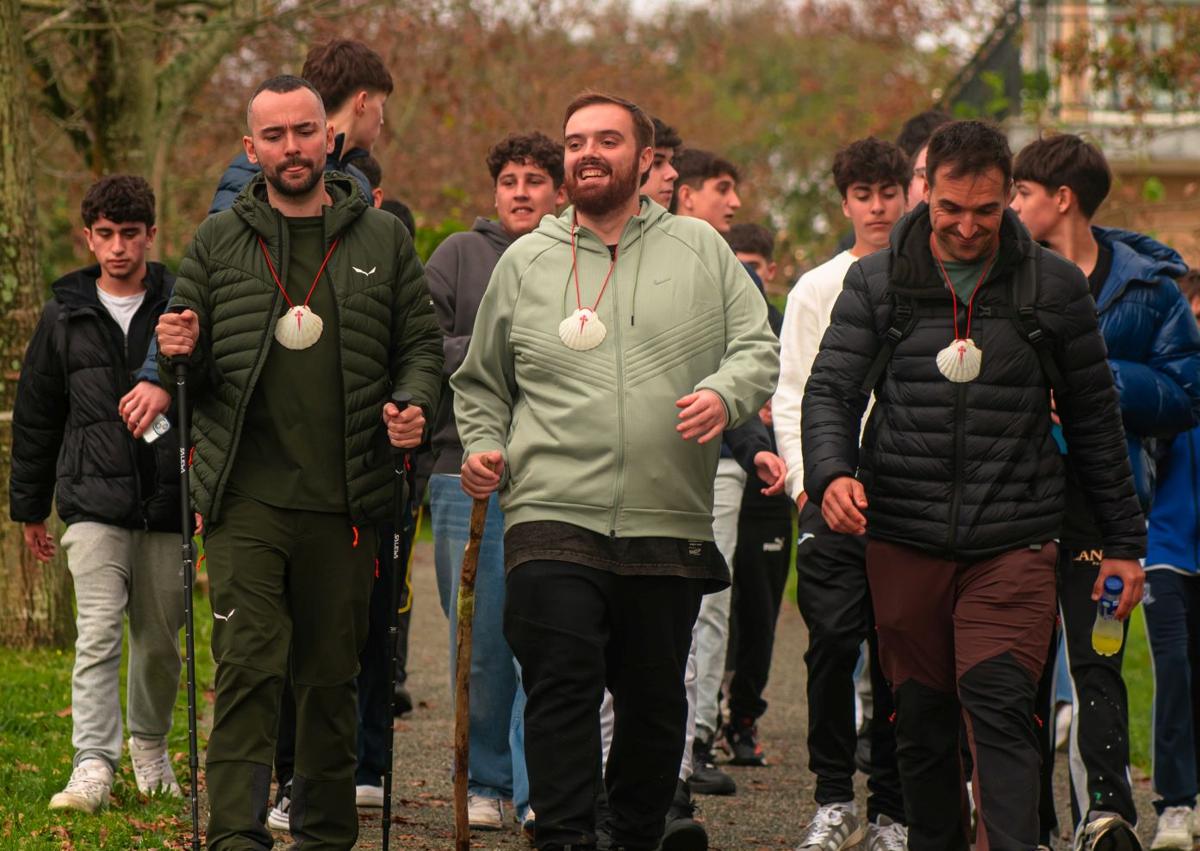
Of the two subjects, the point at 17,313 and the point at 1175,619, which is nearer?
the point at 1175,619

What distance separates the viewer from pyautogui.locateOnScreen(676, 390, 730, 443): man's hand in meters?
5.47

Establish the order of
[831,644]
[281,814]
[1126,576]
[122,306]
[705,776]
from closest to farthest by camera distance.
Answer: [1126,576]
[831,644]
[281,814]
[122,306]
[705,776]

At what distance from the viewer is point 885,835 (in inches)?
263

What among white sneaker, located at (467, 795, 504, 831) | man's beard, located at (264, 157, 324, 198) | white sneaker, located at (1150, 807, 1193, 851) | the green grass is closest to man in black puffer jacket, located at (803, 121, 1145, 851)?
white sneaker, located at (1150, 807, 1193, 851)

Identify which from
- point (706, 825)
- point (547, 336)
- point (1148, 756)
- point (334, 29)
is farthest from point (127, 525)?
point (334, 29)

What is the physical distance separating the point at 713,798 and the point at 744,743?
1043mm

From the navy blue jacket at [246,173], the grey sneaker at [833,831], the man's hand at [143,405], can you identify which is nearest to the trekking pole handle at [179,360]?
the man's hand at [143,405]

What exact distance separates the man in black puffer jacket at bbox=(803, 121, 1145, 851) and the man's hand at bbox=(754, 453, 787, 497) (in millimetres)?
1206

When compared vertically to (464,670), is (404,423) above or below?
above

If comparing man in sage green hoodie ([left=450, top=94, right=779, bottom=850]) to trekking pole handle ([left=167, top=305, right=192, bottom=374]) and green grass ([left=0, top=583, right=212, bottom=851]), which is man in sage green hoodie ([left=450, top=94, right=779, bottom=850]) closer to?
trekking pole handle ([left=167, top=305, right=192, bottom=374])

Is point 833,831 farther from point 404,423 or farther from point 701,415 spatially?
point 404,423

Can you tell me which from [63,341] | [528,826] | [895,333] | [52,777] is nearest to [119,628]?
[52,777]

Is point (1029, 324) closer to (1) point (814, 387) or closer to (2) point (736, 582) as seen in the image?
(1) point (814, 387)

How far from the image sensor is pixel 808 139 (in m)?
34.3
